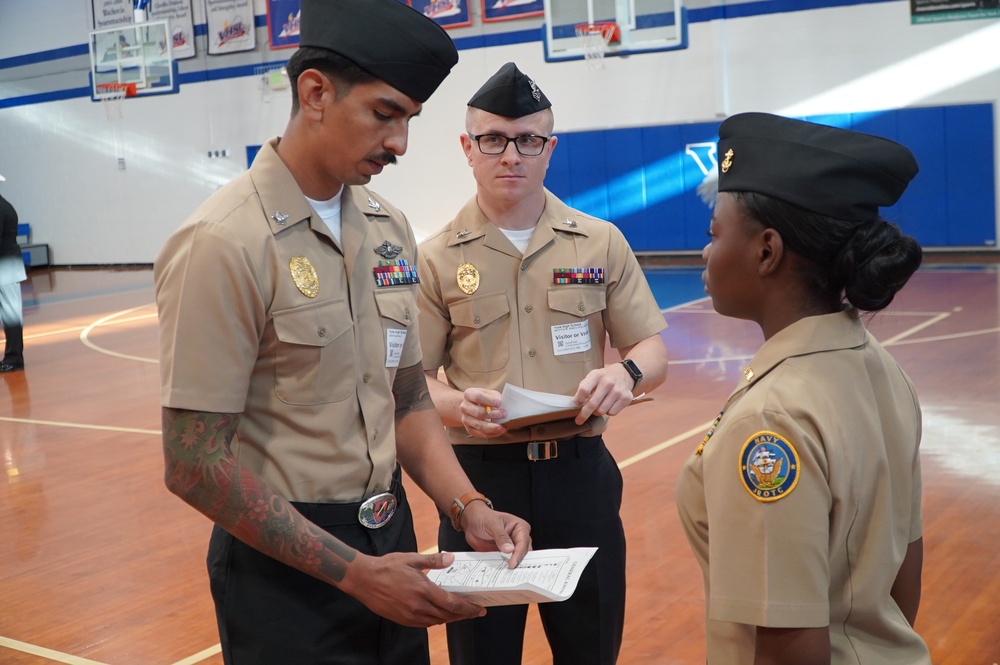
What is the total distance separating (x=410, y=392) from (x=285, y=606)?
2.01ft

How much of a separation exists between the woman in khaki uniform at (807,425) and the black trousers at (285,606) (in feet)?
2.23

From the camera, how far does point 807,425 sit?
4.75 feet

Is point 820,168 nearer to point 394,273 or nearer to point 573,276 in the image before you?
point 394,273

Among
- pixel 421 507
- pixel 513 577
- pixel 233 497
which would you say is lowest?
pixel 421 507

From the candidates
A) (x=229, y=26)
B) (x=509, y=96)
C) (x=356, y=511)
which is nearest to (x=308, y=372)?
(x=356, y=511)

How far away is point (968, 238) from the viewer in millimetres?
12969

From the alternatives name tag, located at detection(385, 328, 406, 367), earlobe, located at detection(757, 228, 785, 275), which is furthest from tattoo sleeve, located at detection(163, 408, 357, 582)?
earlobe, located at detection(757, 228, 785, 275)

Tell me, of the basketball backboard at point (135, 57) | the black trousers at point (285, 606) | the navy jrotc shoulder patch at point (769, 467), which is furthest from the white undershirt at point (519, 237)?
the basketball backboard at point (135, 57)

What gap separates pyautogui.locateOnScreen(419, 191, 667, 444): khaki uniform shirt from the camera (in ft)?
9.73

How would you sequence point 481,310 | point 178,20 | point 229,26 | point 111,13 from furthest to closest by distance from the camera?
1. point 111,13
2. point 178,20
3. point 229,26
4. point 481,310

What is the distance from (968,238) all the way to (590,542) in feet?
38.7

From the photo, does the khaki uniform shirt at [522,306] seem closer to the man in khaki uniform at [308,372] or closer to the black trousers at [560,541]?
the black trousers at [560,541]

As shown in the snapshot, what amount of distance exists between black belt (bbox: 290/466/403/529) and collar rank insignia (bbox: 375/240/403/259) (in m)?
0.49

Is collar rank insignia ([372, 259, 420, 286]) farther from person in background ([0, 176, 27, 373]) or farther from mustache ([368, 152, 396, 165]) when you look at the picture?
person in background ([0, 176, 27, 373])
